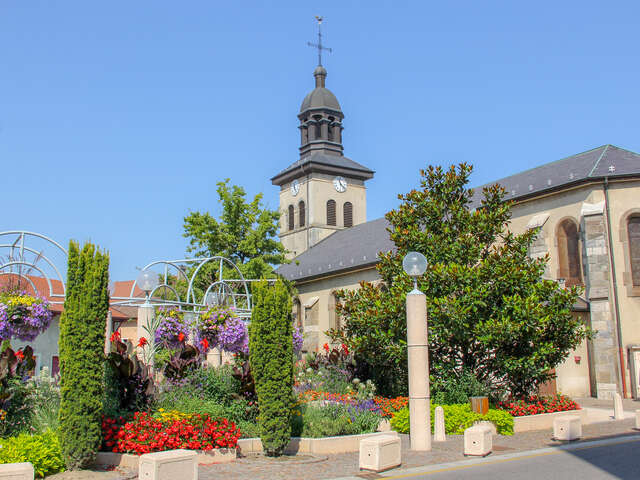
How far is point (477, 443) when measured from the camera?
495 inches

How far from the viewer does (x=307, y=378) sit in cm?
1905

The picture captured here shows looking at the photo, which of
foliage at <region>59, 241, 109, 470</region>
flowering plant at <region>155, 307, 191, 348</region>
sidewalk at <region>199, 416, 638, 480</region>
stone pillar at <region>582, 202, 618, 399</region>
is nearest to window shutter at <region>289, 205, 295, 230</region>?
stone pillar at <region>582, 202, 618, 399</region>

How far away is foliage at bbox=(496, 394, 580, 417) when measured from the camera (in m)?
16.9

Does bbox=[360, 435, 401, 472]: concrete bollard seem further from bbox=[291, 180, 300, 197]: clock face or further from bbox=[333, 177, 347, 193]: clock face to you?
bbox=[291, 180, 300, 197]: clock face

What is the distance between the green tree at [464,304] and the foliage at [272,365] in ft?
19.6

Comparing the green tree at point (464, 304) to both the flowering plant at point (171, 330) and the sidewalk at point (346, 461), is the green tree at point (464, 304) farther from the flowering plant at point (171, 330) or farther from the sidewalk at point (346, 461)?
the flowering plant at point (171, 330)

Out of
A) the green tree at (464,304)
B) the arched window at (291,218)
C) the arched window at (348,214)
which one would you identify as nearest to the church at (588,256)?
the green tree at (464,304)

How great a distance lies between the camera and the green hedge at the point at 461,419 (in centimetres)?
1562

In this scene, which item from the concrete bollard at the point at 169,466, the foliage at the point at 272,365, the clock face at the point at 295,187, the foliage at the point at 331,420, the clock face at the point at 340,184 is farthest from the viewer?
the clock face at the point at 295,187

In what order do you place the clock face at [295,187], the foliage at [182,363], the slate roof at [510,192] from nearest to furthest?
the foliage at [182,363] → the slate roof at [510,192] → the clock face at [295,187]

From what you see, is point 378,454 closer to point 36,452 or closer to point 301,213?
point 36,452

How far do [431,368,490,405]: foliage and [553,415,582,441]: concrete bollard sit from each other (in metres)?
2.89

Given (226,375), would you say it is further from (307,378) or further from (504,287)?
(504,287)

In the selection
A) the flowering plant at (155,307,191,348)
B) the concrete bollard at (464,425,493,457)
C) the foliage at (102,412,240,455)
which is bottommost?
the concrete bollard at (464,425,493,457)
